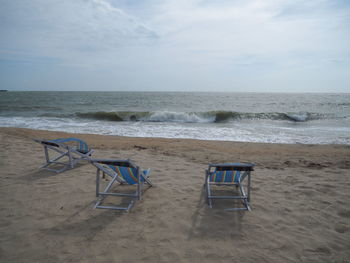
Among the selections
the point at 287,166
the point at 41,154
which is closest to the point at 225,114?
the point at 287,166

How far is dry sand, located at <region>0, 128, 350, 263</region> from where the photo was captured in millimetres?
2498

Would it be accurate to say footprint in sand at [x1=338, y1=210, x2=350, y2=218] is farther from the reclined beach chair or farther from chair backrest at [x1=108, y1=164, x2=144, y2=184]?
the reclined beach chair

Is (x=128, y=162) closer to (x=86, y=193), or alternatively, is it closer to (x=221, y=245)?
(x=86, y=193)

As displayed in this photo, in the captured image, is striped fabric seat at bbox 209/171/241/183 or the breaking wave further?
the breaking wave

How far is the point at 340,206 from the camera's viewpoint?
3574 millimetres

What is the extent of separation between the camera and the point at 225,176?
379cm

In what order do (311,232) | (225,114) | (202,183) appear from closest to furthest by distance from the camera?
(311,232), (202,183), (225,114)

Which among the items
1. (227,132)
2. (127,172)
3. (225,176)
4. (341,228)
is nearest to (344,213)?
(341,228)

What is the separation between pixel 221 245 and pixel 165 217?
3.03ft

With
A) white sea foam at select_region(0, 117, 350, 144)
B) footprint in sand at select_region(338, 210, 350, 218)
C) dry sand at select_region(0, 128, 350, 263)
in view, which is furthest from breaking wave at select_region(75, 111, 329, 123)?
footprint in sand at select_region(338, 210, 350, 218)

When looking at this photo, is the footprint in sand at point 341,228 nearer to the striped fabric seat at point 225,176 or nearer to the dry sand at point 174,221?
the dry sand at point 174,221

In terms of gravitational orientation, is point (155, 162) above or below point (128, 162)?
below

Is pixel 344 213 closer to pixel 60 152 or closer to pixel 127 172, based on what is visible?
pixel 127 172

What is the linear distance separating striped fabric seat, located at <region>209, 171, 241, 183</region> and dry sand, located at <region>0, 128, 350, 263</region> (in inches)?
16.9
